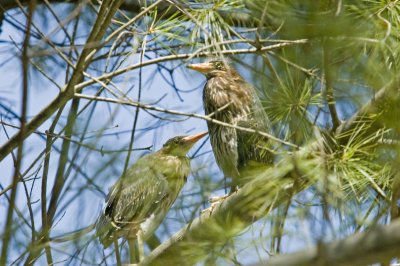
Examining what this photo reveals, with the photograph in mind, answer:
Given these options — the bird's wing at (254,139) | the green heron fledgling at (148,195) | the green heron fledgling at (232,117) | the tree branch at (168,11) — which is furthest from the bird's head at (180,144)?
the tree branch at (168,11)

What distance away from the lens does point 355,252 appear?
1.75 metres

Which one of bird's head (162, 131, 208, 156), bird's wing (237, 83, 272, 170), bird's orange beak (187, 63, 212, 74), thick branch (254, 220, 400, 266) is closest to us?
thick branch (254, 220, 400, 266)

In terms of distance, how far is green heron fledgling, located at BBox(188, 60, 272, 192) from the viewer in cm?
388

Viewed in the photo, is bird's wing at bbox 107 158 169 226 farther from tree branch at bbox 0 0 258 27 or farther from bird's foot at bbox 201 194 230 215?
tree branch at bbox 0 0 258 27

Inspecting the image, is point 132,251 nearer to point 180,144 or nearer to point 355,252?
point 180,144

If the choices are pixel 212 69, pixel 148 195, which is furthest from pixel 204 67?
pixel 148 195

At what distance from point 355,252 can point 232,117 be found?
2859mm

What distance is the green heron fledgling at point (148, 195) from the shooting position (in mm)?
4172

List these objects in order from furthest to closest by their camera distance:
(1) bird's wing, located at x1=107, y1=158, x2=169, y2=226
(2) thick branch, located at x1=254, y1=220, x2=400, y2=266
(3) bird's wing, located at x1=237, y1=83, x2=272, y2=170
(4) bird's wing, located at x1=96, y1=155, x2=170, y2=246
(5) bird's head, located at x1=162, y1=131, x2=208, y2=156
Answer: (5) bird's head, located at x1=162, y1=131, x2=208, y2=156
(1) bird's wing, located at x1=107, y1=158, x2=169, y2=226
(4) bird's wing, located at x1=96, y1=155, x2=170, y2=246
(3) bird's wing, located at x1=237, y1=83, x2=272, y2=170
(2) thick branch, located at x1=254, y1=220, x2=400, y2=266

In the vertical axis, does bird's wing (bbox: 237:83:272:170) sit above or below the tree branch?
below

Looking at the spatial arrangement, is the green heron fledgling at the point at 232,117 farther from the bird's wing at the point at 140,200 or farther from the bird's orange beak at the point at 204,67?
the bird's wing at the point at 140,200

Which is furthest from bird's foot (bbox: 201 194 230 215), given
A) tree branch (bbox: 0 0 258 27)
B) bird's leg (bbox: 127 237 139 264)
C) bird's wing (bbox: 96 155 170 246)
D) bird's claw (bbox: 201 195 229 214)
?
tree branch (bbox: 0 0 258 27)

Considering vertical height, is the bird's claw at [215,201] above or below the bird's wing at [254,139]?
below

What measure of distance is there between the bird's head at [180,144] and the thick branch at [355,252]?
3277 mm
